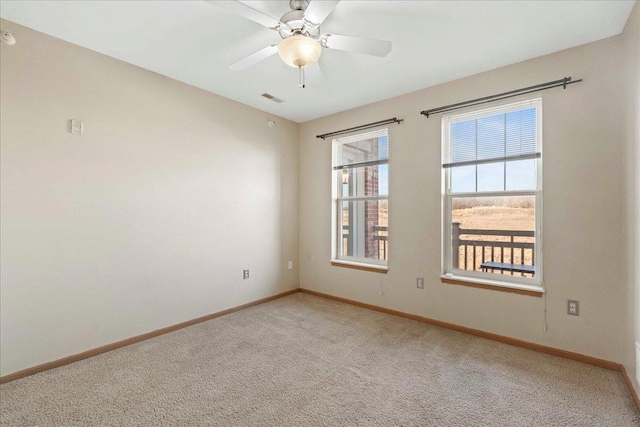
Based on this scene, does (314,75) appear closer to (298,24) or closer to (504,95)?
(298,24)

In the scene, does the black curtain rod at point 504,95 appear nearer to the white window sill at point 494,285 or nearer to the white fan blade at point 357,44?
the white fan blade at point 357,44

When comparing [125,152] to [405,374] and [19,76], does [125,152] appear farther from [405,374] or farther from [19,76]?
[405,374]

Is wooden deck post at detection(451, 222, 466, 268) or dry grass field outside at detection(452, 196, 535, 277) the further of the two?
wooden deck post at detection(451, 222, 466, 268)

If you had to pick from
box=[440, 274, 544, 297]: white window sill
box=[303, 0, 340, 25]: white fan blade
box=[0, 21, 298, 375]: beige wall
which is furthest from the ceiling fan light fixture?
box=[440, 274, 544, 297]: white window sill

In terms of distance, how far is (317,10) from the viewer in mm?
1746

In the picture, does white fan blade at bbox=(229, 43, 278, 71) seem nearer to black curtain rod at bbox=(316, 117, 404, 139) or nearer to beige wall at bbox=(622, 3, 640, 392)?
black curtain rod at bbox=(316, 117, 404, 139)

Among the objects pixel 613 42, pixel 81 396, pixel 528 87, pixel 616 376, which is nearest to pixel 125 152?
pixel 81 396

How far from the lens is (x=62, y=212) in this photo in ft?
7.99

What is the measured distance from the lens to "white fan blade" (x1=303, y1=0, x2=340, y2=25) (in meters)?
1.66

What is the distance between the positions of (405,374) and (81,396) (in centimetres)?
230

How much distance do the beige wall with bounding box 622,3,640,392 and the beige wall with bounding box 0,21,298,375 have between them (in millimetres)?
3601

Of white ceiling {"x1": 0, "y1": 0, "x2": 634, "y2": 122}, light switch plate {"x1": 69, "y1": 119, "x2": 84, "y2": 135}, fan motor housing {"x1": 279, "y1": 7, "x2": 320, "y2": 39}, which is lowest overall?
light switch plate {"x1": 69, "y1": 119, "x2": 84, "y2": 135}

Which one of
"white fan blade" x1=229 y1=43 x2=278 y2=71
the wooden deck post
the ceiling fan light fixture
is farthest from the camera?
the wooden deck post

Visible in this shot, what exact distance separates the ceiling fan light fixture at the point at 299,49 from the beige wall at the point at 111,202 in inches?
72.2
